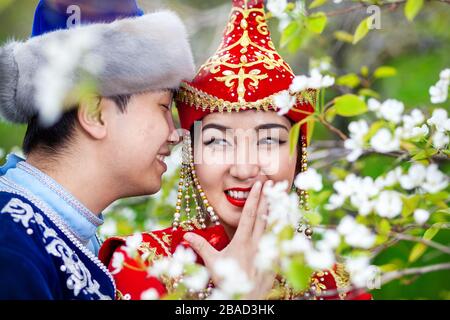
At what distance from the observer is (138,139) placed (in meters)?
2.22

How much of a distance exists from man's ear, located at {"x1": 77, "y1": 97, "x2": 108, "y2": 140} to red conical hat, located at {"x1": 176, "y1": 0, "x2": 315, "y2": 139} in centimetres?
33

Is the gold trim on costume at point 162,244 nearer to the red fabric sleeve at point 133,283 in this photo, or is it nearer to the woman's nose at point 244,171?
the red fabric sleeve at point 133,283

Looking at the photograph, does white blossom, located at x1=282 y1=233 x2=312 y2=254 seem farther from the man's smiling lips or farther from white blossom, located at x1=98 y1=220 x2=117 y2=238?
white blossom, located at x1=98 y1=220 x2=117 y2=238

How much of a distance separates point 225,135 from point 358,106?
0.65 meters

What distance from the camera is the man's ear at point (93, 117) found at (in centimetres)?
218

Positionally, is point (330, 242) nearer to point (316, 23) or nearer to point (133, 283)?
point (316, 23)

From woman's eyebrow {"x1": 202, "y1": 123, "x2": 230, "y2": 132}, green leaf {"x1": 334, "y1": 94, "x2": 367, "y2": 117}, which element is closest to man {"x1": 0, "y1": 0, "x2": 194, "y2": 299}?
woman's eyebrow {"x1": 202, "y1": 123, "x2": 230, "y2": 132}

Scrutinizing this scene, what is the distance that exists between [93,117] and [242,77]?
54 centimetres

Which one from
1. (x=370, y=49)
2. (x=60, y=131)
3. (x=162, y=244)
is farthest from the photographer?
(x=370, y=49)

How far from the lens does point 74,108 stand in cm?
219

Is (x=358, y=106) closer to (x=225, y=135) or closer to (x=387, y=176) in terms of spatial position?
(x=387, y=176)

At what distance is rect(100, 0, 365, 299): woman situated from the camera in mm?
2234

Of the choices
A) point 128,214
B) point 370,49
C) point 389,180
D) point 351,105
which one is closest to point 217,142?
point 351,105

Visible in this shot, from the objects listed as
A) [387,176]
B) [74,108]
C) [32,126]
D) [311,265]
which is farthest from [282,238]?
[32,126]
